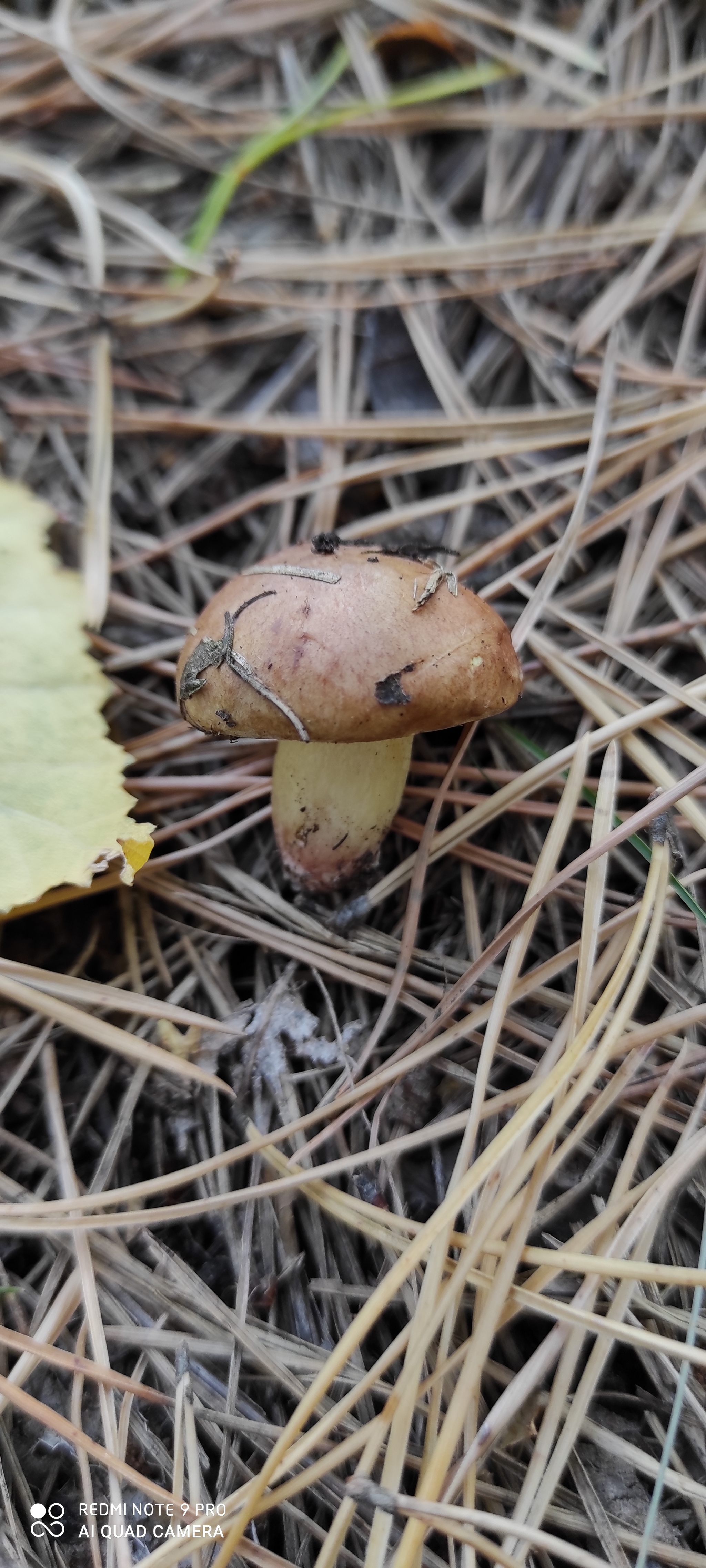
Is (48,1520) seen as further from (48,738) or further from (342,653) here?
(342,653)

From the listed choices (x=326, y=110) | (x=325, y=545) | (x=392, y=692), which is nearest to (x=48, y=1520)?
(x=392, y=692)

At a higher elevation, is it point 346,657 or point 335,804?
point 346,657

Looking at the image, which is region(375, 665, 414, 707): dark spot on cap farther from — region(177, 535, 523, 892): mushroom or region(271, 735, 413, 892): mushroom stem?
region(271, 735, 413, 892): mushroom stem

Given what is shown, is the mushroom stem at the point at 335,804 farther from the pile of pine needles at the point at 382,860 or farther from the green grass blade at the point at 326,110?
the green grass blade at the point at 326,110

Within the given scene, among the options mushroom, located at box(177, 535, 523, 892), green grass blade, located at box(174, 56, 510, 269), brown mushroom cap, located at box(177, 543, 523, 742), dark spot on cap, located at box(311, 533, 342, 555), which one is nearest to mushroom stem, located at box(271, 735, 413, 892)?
mushroom, located at box(177, 535, 523, 892)

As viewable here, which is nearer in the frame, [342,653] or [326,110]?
[342,653]

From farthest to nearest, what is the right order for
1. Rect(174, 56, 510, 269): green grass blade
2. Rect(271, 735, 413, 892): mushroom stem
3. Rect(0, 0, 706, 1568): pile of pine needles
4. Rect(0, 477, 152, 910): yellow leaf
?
Rect(174, 56, 510, 269): green grass blade
Rect(271, 735, 413, 892): mushroom stem
Rect(0, 477, 152, 910): yellow leaf
Rect(0, 0, 706, 1568): pile of pine needles

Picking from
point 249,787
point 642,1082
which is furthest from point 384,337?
point 642,1082

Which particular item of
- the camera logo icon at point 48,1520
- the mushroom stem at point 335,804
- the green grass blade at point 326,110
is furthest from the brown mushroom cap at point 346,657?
the green grass blade at point 326,110
